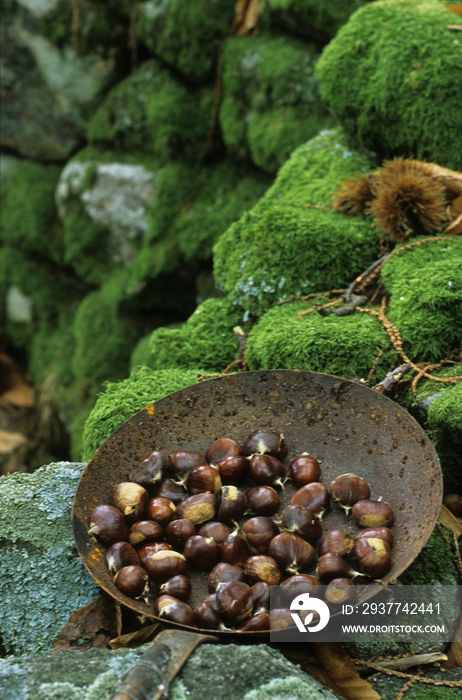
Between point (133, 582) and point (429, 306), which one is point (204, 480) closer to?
point (133, 582)

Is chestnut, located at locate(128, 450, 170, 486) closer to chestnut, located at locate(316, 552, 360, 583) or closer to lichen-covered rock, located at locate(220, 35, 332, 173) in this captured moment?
chestnut, located at locate(316, 552, 360, 583)

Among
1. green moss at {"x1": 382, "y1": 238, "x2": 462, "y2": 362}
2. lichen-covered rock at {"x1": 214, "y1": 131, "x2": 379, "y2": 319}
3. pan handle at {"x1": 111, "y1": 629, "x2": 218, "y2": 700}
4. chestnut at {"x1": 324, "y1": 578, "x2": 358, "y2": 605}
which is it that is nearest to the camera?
pan handle at {"x1": 111, "y1": 629, "x2": 218, "y2": 700}

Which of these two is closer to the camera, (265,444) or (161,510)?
(161,510)

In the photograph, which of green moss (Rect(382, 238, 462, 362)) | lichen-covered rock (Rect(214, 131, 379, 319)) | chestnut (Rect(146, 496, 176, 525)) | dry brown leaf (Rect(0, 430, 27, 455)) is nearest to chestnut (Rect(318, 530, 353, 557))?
chestnut (Rect(146, 496, 176, 525))

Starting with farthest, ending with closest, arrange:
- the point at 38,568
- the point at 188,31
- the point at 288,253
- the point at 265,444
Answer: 1. the point at 188,31
2. the point at 288,253
3. the point at 265,444
4. the point at 38,568

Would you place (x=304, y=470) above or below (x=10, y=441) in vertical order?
above

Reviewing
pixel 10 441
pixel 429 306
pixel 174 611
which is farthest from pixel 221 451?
pixel 10 441

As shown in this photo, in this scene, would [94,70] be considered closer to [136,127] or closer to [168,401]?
[136,127]
